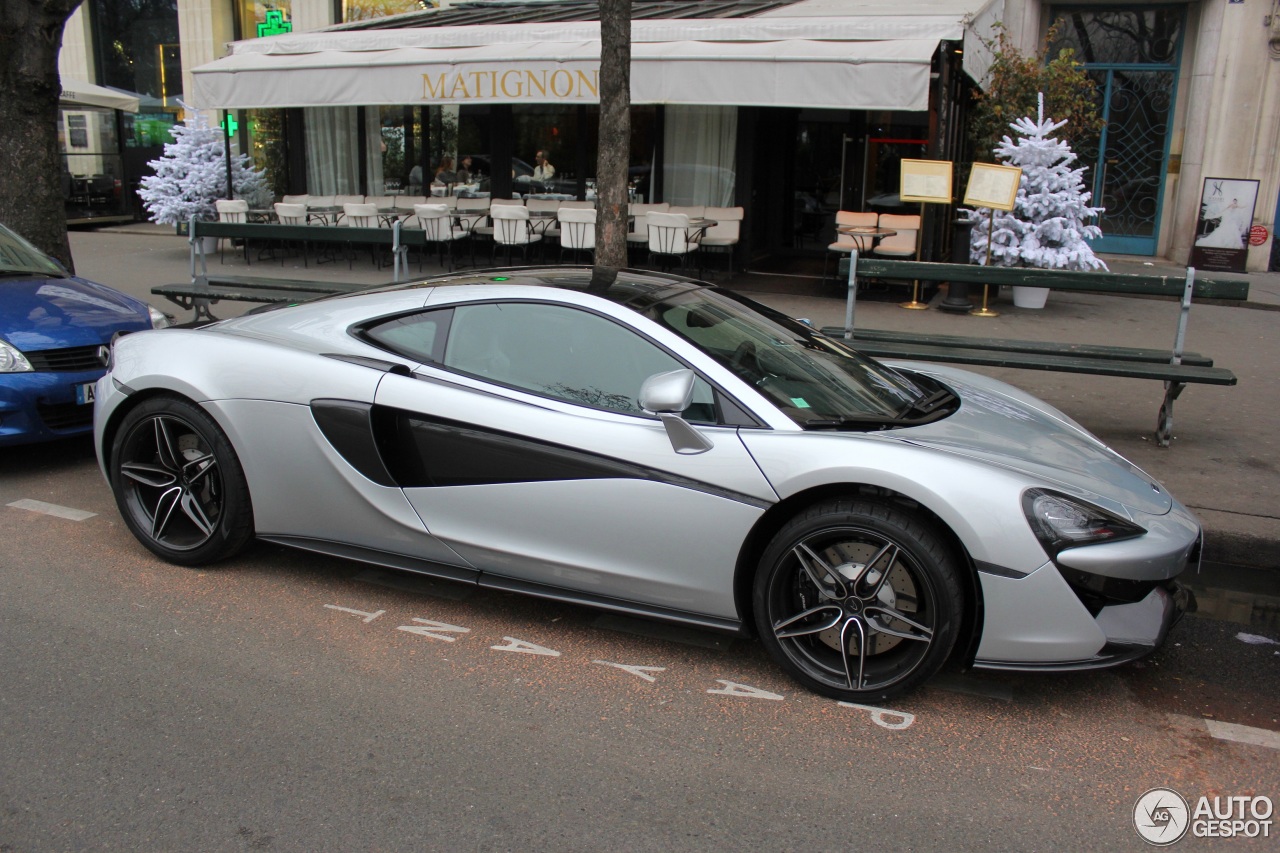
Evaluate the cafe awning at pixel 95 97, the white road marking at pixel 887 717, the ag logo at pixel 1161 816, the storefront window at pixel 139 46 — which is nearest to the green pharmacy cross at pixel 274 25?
the cafe awning at pixel 95 97

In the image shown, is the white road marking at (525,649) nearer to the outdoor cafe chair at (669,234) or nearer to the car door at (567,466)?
the car door at (567,466)

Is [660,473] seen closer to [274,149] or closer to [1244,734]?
[1244,734]

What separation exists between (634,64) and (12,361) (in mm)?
7867

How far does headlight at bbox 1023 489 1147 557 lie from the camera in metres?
3.53

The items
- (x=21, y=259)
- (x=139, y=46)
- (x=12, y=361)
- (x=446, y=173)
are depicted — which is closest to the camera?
(x=12, y=361)

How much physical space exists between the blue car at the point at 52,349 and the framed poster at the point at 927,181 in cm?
787

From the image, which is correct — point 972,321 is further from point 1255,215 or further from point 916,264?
point 1255,215

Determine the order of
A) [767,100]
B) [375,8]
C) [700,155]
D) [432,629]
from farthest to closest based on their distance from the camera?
[375,8] → [700,155] → [767,100] → [432,629]

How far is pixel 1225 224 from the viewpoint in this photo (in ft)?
52.0

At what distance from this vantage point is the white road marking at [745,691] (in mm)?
3846

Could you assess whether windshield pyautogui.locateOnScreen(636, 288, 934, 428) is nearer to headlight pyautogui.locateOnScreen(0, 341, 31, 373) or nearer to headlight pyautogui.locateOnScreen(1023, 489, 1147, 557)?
headlight pyautogui.locateOnScreen(1023, 489, 1147, 557)

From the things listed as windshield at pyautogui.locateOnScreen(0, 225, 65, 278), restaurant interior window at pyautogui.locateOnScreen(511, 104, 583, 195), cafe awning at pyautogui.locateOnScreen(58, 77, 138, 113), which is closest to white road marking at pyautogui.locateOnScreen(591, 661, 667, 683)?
windshield at pyautogui.locateOnScreen(0, 225, 65, 278)

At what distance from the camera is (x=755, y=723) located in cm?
366

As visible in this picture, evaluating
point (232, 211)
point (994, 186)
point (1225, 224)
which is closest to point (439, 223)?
point (232, 211)
